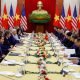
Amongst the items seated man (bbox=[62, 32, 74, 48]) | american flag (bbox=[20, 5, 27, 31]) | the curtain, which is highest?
the curtain

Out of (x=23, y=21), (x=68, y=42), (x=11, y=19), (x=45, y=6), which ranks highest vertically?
(x=45, y=6)

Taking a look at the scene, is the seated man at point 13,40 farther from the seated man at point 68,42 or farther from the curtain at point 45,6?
the curtain at point 45,6

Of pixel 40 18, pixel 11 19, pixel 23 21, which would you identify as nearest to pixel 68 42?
pixel 40 18

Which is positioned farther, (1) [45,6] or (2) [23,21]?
(1) [45,6]

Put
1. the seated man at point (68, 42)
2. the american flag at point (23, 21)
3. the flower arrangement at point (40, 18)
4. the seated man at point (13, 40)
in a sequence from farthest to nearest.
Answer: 1. the american flag at point (23, 21)
2. the flower arrangement at point (40, 18)
3. the seated man at point (13, 40)
4. the seated man at point (68, 42)

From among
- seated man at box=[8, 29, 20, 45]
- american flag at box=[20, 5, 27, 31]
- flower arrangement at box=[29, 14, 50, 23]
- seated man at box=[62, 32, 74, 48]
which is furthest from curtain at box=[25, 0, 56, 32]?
seated man at box=[62, 32, 74, 48]

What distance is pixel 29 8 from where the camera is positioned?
772 inches

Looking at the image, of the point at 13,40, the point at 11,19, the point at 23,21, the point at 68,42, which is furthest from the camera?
the point at 23,21

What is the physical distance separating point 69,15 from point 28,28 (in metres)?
4.27

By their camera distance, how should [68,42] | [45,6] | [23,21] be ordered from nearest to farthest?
1. [68,42]
2. [23,21]
3. [45,6]

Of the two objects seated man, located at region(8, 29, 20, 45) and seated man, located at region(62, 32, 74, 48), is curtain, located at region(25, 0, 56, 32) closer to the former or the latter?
seated man, located at region(8, 29, 20, 45)

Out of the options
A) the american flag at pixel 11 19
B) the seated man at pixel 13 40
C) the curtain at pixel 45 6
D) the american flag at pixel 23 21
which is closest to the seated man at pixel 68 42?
the seated man at pixel 13 40

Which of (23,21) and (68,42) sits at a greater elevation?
(23,21)

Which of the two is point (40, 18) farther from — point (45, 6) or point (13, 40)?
point (13, 40)
